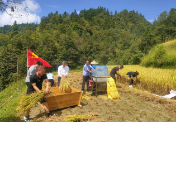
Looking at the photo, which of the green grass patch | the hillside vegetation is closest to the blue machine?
the green grass patch

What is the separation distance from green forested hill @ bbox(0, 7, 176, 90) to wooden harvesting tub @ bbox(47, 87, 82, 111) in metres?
16.5

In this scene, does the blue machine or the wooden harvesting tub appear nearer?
the wooden harvesting tub

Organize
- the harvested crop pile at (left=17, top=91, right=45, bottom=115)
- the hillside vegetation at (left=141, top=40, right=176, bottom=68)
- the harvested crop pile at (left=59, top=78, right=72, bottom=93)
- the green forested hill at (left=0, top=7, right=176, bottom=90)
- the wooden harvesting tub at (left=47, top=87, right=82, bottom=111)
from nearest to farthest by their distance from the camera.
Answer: the harvested crop pile at (left=17, top=91, right=45, bottom=115) → the wooden harvesting tub at (left=47, top=87, right=82, bottom=111) → the harvested crop pile at (left=59, top=78, right=72, bottom=93) → the hillside vegetation at (left=141, top=40, right=176, bottom=68) → the green forested hill at (left=0, top=7, right=176, bottom=90)

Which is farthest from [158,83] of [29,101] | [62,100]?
[29,101]

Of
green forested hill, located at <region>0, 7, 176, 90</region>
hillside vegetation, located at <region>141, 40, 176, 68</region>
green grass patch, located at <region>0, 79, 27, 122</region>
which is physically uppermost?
green forested hill, located at <region>0, 7, 176, 90</region>

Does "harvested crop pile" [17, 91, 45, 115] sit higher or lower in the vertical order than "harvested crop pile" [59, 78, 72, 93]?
lower

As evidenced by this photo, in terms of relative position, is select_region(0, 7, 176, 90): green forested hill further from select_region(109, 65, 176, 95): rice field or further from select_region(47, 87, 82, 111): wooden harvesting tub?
select_region(47, 87, 82, 111): wooden harvesting tub

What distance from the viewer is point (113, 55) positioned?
50531 millimetres

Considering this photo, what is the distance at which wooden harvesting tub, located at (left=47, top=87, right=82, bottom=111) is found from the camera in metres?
4.34

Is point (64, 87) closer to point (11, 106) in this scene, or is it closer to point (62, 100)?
point (62, 100)
